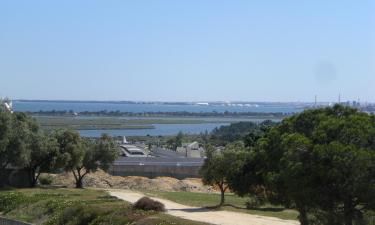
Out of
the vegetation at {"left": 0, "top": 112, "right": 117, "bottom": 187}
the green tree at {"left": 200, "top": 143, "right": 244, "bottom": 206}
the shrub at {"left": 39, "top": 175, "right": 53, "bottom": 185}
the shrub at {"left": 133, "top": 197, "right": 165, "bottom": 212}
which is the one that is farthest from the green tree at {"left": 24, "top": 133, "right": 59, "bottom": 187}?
the shrub at {"left": 133, "top": 197, "right": 165, "bottom": 212}

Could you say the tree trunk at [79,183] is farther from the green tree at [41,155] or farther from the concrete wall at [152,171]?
the concrete wall at [152,171]

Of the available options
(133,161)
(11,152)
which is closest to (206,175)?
(11,152)

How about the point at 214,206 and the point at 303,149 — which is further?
the point at 214,206

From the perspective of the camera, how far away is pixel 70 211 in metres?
35.3

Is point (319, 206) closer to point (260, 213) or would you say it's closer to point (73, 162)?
point (260, 213)

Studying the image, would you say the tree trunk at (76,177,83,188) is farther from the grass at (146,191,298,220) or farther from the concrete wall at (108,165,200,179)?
the concrete wall at (108,165,200,179)

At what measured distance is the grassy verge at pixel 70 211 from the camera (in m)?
31.2

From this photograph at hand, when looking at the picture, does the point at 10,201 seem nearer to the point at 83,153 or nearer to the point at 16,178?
the point at 83,153

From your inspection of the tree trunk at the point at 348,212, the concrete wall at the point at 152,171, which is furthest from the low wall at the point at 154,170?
the tree trunk at the point at 348,212

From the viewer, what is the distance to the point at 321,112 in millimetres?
24953

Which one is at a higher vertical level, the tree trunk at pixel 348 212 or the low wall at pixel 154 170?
the tree trunk at pixel 348 212

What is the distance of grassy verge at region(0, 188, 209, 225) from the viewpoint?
103 feet

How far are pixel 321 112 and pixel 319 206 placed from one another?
14.0 feet

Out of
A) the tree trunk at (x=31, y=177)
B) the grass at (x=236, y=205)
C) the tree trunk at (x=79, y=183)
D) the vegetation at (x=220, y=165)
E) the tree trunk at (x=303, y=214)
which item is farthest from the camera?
the tree trunk at (x=79, y=183)
